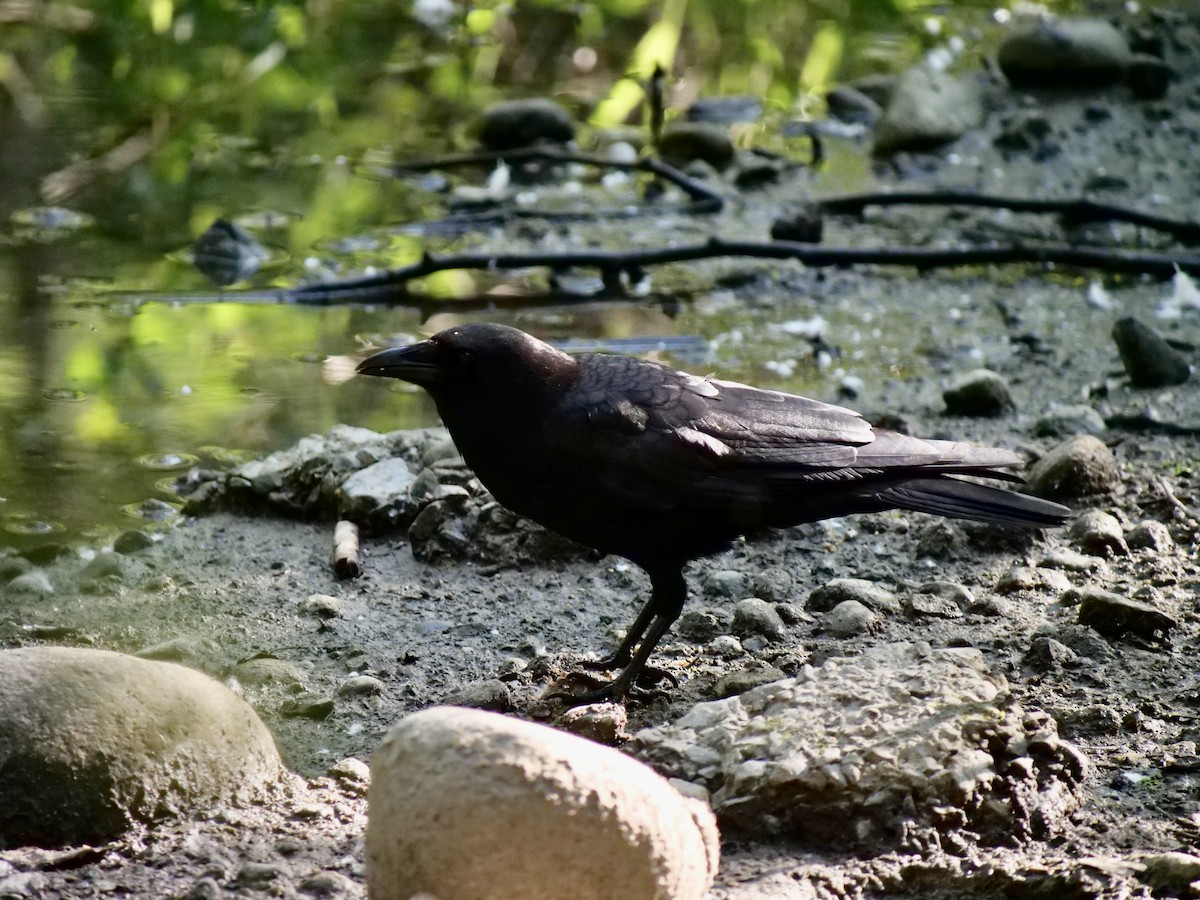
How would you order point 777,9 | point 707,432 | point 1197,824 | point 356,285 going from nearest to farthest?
point 1197,824
point 707,432
point 356,285
point 777,9

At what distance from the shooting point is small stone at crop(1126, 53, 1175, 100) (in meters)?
9.85

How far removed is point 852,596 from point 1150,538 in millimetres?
953

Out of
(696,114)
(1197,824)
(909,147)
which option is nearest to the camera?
(1197,824)

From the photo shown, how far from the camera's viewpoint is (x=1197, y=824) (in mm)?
3180

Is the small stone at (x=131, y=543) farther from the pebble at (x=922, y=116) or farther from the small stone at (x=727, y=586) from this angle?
the pebble at (x=922, y=116)

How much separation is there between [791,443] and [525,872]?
191 centimetres

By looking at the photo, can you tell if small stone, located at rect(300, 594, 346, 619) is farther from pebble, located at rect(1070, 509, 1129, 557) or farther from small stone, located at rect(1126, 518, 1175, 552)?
small stone, located at rect(1126, 518, 1175, 552)

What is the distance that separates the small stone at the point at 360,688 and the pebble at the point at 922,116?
6.44m

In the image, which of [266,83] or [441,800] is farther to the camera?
[266,83]

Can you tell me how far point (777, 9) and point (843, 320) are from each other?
624 cm

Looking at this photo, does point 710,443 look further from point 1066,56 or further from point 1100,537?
point 1066,56

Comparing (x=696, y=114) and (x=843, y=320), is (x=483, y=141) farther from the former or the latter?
(x=843, y=320)

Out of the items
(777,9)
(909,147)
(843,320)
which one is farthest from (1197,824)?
(777,9)

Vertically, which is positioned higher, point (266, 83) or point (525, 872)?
point (525, 872)
